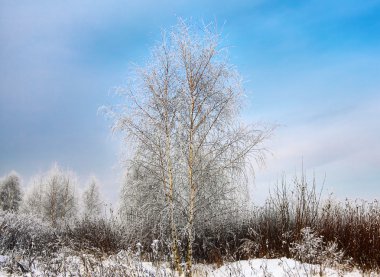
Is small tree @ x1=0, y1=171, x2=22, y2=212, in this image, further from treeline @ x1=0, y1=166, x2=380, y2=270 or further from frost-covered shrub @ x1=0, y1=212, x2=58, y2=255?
treeline @ x1=0, y1=166, x2=380, y2=270

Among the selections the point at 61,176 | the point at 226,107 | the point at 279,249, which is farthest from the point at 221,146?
the point at 61,176

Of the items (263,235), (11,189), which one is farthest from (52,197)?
(263,235)

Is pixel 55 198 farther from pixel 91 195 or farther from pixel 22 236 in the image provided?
pixel 22 236

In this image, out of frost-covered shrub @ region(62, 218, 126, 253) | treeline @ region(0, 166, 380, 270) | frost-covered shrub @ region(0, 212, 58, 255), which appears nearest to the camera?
treeline @ region(0, 166, 380, 270)

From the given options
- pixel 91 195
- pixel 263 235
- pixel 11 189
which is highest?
pixel 11 189

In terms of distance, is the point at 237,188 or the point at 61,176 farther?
the point at 61,176

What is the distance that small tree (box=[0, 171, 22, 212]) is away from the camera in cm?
2936

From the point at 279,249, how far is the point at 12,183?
84.7 ft

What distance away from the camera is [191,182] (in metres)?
9.27

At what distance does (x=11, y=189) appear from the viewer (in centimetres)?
3005

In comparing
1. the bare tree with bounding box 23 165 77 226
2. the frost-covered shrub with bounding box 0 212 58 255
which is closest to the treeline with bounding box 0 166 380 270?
the frost-covered shrub with bounding box 0 212 58 255

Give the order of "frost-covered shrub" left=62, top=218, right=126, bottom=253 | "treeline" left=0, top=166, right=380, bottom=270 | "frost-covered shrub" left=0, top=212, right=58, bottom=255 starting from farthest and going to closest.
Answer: "frost-covered shrub" left=62, top=218, right=126, bottom=253 → "frost-covered shrub" left=0, top=212, right=58, bottom=255 → "treeline" left=0, top=166, right=380, bottom=270

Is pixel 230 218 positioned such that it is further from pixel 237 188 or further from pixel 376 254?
pixel 376 254

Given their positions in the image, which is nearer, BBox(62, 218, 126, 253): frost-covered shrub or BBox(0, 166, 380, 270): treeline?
BBox(0, 166, 380, 270): treeline
